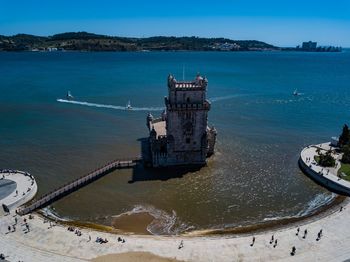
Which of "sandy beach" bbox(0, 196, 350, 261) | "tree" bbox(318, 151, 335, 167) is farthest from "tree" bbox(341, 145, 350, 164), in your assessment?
"sandy beach" bbox(0, 196, 350, 261)

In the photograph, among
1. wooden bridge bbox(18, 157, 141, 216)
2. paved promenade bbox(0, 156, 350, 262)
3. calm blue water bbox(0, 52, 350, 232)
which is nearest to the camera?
paved promenade bbox(0, 156, 350, 262)

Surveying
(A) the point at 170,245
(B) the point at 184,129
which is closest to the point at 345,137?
(B) the point at 184,129

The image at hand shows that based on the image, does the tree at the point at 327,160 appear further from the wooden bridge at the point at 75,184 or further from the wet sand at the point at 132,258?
the wet sand at the point at 132,258

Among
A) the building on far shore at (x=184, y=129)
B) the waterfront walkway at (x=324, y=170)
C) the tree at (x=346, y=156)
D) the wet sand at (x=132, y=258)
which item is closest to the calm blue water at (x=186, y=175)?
the waterfront walkway at (x=324, y=170)

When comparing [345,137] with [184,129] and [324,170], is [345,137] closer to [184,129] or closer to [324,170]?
[324,170]

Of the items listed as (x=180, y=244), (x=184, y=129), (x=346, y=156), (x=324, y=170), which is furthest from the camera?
(x=346, y=156)

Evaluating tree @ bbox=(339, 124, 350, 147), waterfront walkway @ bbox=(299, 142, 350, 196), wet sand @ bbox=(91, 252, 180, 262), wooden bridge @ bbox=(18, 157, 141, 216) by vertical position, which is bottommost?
wet sand @ bbox=(91, 252, 180, 262)

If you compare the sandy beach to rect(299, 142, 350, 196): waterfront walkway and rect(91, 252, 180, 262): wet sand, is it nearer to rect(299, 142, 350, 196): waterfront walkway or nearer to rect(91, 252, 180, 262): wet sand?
rect(91, 252, 180, 262): wet sand
